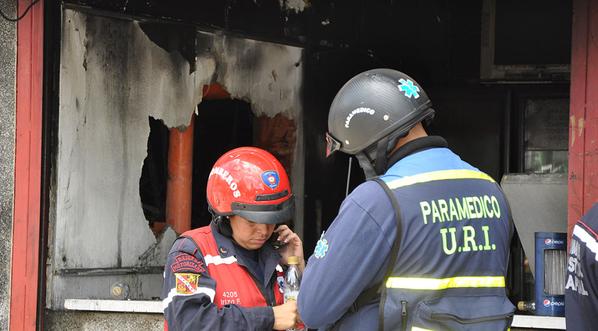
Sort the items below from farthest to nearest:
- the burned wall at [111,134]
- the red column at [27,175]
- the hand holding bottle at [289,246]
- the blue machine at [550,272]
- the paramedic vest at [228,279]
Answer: the burned wall at [111,134]
the red column at [27,175]
the blue machine at [550,272]
the hand holding bottle at [289,246]
the paramedic vest at [228,279]

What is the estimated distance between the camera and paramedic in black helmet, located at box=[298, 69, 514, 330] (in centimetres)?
299

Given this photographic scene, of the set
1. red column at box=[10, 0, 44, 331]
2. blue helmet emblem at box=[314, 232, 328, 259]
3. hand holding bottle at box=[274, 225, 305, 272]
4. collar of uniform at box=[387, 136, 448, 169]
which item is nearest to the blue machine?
hand holding bottle at box=[274, 225, 305, 272]

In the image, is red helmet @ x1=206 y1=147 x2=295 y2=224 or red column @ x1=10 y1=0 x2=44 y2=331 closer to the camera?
red helmet @ x1=206 y1=147 x2=295 y2=224

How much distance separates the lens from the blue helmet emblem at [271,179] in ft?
12.6

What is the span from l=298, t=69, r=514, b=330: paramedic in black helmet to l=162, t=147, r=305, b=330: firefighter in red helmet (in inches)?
22.4

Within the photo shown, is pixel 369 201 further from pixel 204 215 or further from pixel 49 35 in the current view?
pixel 204 215

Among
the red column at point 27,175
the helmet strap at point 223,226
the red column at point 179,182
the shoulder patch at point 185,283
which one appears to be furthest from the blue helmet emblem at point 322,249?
the red column at point 179,182

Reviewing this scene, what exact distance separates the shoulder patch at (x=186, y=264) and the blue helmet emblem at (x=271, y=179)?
0.41 m

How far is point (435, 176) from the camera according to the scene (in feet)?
10.2

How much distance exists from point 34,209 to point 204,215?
7.02 feet

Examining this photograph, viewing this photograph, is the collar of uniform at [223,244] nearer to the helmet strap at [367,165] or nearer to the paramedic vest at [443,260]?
the helmet strap at [367,165]

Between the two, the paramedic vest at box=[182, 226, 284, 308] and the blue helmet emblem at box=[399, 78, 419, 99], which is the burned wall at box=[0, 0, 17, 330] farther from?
the blue helmet emblem at box=[399, 78, 419, 99]

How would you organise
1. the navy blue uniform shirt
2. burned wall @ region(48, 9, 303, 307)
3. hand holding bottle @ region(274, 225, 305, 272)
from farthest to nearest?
burned wall @ region(48, 9, 303, 307) < hand holding bottle @ region(274, 225, 305, 272) < the navy blue uniform shirt

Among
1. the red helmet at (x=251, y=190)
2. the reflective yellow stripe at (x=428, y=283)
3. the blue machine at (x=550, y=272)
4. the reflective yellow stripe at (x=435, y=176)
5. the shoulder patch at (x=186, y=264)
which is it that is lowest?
the blue machine at (x=550, y=272)
